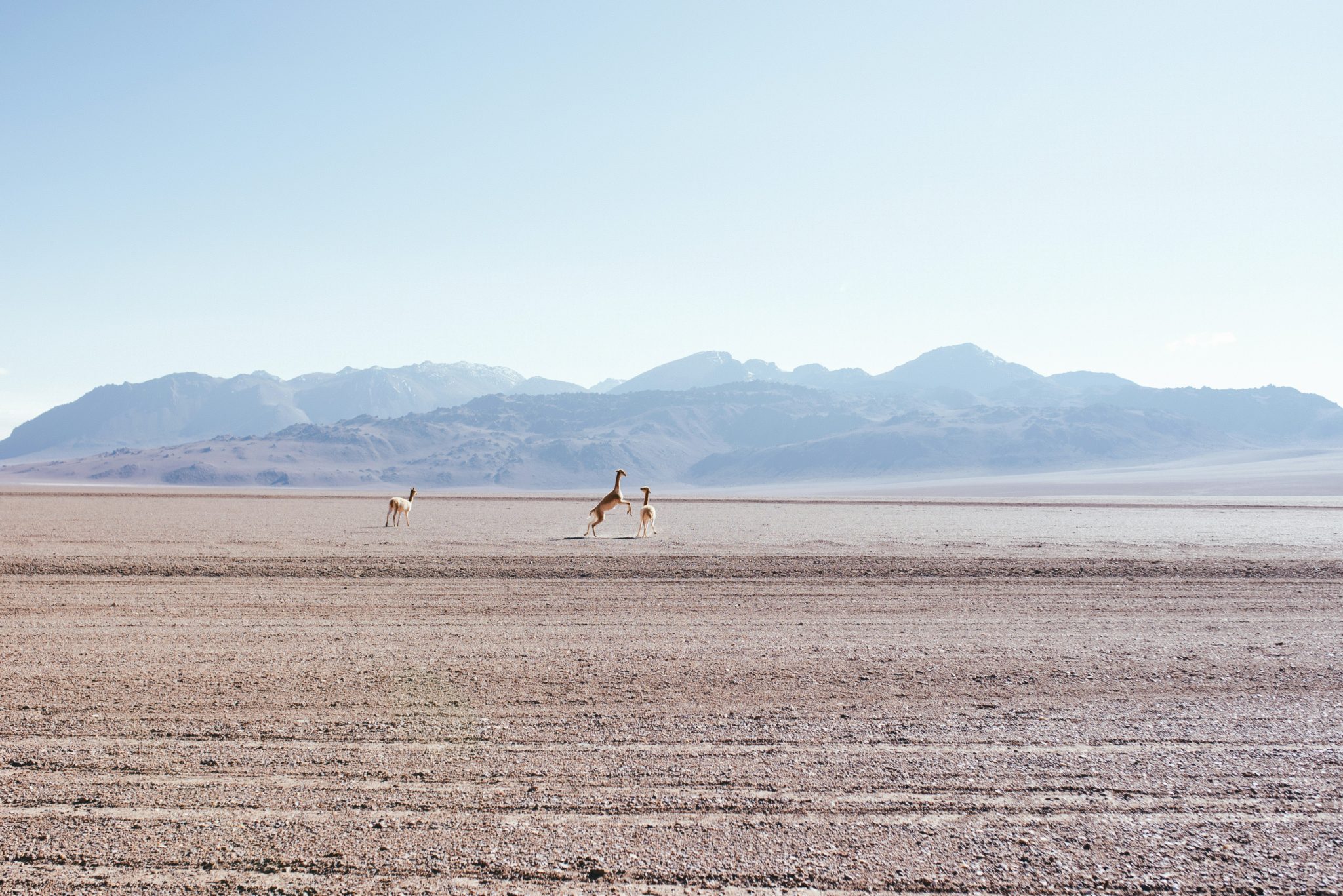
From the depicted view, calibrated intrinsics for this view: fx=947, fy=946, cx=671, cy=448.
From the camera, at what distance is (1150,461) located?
591ft

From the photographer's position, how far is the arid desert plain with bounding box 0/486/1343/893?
16.2 ft

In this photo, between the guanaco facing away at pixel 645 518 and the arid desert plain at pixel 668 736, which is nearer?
the arid desert plain at pixel 668 736

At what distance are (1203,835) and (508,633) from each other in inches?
303

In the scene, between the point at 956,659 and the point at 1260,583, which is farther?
the point at 1260,583

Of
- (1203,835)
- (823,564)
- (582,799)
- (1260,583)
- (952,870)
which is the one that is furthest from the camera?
(823,564)

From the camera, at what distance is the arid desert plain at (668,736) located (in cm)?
493

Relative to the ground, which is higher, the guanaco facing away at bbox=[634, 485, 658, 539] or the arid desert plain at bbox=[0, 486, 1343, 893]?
the guanaco facing away at bbox=[634, 485, 658, 539]

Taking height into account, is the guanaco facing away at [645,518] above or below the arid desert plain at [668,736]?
above

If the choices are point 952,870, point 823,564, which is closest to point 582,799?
point 952,870

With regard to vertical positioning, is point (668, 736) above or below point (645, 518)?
below

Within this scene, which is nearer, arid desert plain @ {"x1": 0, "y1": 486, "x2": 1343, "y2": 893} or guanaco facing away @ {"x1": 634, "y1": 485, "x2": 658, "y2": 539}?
arid desert plain @ {"x1": 0, "y1": 486, "x2": 1343, "y2": 893}

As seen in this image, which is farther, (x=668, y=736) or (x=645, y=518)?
(x=645, y=518)

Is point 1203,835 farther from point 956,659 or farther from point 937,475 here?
point 937,475

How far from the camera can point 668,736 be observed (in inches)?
274
